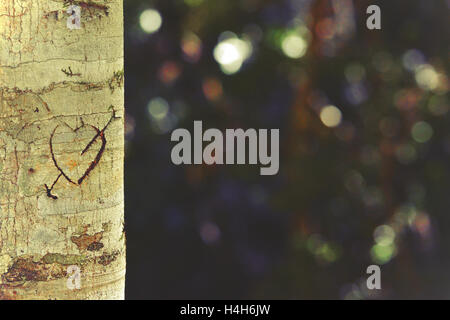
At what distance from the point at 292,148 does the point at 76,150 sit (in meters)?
2.61

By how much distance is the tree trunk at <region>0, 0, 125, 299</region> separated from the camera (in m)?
1.20

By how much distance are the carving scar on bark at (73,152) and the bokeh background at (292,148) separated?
2426 mm

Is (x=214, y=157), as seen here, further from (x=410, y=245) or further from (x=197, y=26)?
(x=410, y=245)

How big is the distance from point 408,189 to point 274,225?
2.73 feet

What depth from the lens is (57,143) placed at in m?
1.21

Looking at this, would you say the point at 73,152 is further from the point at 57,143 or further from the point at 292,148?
the point at 292,148

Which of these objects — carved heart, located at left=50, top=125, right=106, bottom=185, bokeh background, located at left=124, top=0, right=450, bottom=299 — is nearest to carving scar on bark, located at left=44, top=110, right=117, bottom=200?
carved heart, located at left=50, top=125, right=106, bottom=185

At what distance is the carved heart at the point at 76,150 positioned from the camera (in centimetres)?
121

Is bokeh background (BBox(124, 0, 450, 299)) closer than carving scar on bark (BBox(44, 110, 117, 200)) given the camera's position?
No

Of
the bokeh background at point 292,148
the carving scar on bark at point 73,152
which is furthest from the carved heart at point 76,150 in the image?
the bokeh background at point 292,148

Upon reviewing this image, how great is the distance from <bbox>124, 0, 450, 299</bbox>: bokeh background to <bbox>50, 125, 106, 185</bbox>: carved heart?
243cm

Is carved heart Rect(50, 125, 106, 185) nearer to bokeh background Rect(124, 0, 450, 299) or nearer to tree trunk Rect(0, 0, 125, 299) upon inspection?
tree trunk Rect(0, 0, 125, 299)

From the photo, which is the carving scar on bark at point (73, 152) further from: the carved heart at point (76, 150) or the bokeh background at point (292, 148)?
the bokeh background at point (292, 148)

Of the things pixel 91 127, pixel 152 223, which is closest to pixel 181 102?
pixel 152 223
